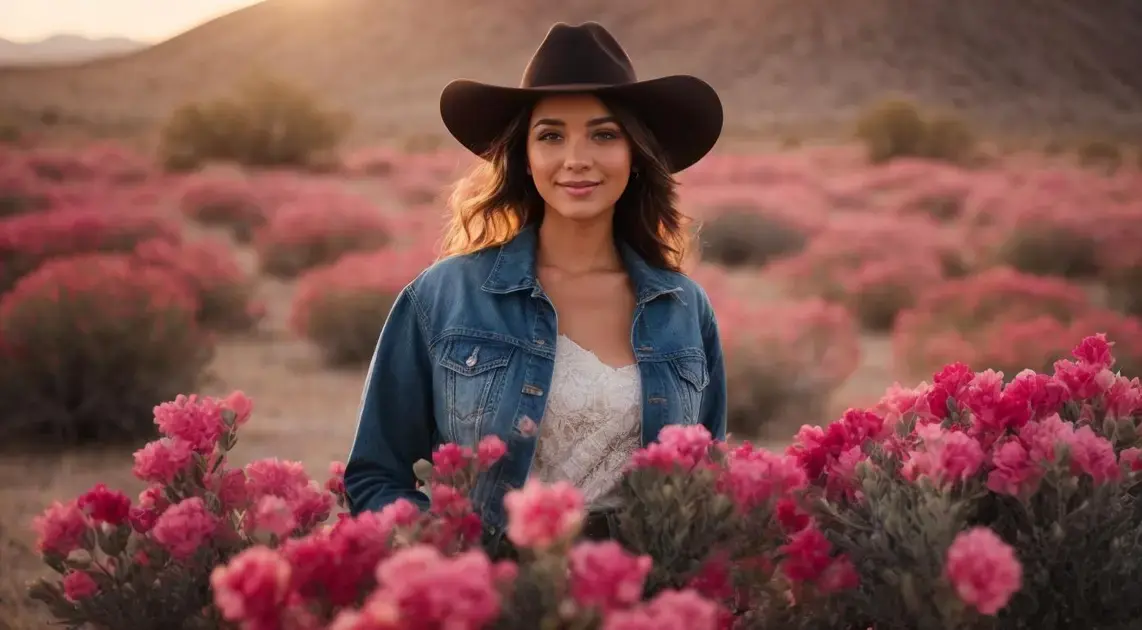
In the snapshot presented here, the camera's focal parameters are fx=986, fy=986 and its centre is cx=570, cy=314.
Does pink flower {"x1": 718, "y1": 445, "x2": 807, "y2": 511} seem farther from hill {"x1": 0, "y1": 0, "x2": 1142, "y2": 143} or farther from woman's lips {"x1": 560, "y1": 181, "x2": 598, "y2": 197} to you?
hill {"x1": 0, "y1": 0, "x2": 1142, "y2": 143}

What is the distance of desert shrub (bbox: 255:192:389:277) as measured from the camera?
48.3ft

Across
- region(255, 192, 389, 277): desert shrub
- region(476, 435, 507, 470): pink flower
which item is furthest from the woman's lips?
region(255, 192, 389, 277): desert shrub

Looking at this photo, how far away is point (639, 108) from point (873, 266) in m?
10.7

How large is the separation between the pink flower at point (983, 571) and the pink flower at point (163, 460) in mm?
1448

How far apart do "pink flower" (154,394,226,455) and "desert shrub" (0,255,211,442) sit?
5.89m

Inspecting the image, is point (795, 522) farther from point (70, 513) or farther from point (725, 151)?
point (725, 151)

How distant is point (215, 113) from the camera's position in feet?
98.9

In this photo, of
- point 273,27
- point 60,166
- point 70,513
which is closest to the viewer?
point 70,513

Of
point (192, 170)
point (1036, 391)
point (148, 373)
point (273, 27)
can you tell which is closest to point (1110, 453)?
point (1036, 391)

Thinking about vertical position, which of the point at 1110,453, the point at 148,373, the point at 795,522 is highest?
the point at 1110,453

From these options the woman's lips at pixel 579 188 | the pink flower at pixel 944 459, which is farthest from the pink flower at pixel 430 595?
the woman's lips at pixel 579 188

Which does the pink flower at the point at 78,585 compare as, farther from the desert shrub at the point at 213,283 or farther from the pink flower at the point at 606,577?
the desert shrub at the point at 213,283

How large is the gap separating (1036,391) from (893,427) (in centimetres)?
36

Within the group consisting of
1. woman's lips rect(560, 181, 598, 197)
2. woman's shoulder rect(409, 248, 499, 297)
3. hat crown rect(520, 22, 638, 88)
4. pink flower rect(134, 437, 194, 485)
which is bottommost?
pink flower rect(134, 437, 194, 485)
